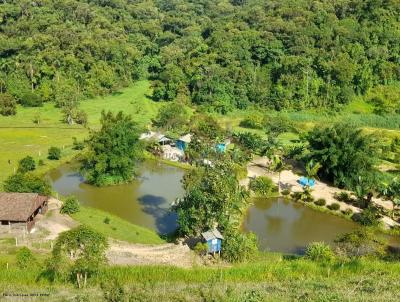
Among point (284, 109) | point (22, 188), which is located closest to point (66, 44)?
point (284, 109)

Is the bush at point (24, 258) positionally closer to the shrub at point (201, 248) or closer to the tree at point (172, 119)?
the shrub at point (201, 248)

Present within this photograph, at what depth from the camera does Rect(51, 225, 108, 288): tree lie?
928 inches

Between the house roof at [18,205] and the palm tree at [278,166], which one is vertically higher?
the house roof at [18,205]

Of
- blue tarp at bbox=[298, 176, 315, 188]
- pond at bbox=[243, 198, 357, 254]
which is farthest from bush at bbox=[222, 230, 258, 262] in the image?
blue tarp at bbox=[298, 176, 315, 188]

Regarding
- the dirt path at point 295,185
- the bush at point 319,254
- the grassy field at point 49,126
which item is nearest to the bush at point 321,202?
the dirt path at point 295,185

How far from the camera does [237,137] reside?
5559 cm

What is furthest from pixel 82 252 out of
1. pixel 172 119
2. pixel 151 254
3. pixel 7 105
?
Answer: pixel 7 105

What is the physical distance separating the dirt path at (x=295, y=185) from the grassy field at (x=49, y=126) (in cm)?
1842

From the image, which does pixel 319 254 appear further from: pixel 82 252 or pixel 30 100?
pixel 30 100

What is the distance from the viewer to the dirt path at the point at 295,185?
40469 mm

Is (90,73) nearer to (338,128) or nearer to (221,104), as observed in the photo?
(221,104)

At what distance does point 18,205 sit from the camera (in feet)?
106

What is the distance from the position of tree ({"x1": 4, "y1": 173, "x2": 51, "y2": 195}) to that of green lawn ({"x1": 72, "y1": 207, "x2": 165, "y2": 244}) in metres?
3.29

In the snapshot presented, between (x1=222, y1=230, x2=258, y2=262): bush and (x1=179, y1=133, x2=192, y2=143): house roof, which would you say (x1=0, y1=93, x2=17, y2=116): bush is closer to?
(x1=179, y1=133, x2=192, y2=143): house roof
